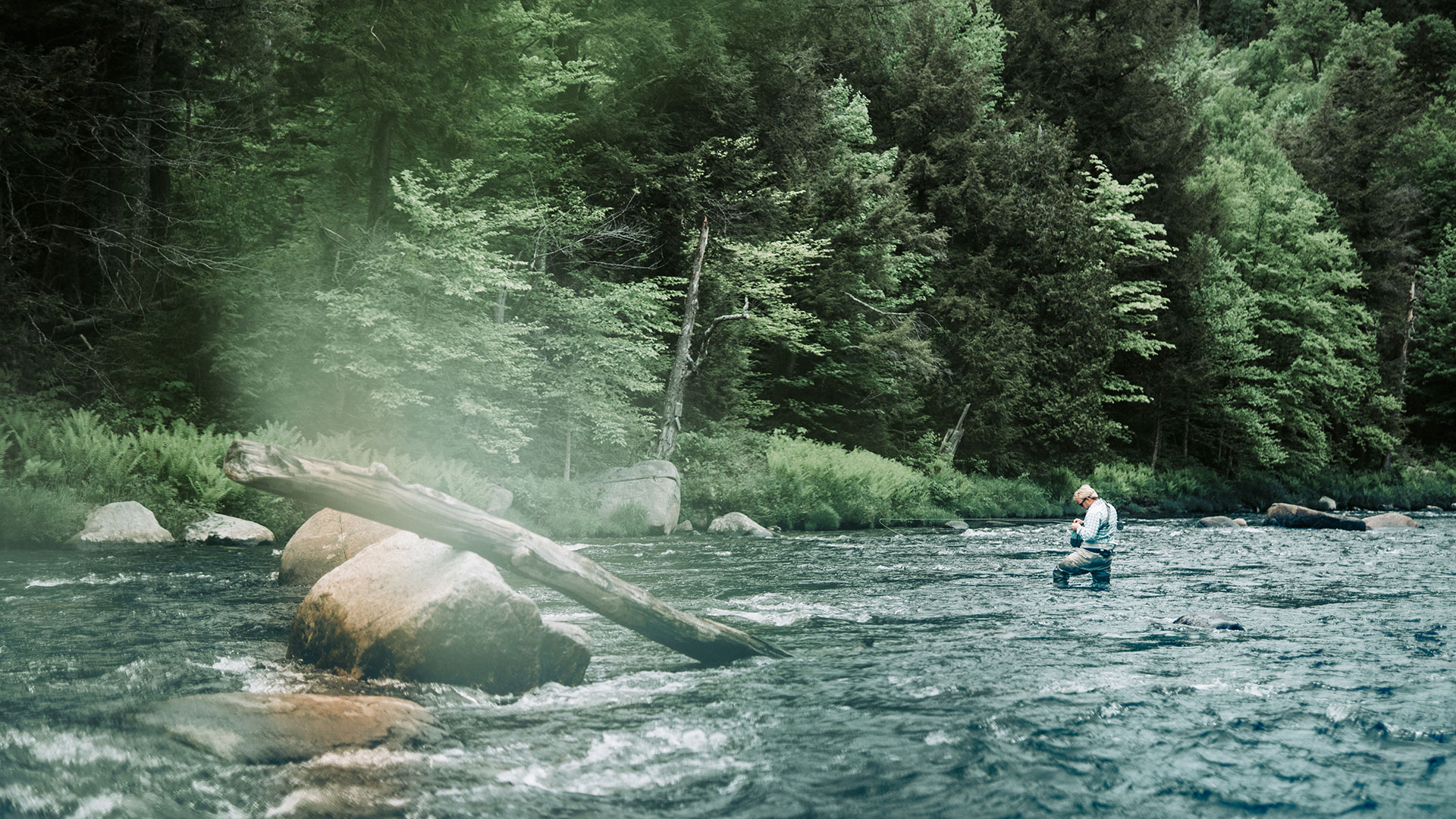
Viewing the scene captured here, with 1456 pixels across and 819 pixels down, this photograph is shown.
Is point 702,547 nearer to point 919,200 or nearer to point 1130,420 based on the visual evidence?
point 919,200

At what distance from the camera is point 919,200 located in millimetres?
35781

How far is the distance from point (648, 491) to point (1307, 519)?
18.3 meters

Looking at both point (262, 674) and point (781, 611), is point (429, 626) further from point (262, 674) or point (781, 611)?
point (781, 611)

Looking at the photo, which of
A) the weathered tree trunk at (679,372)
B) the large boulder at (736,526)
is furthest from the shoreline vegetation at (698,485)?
the large boulder at (736,526)

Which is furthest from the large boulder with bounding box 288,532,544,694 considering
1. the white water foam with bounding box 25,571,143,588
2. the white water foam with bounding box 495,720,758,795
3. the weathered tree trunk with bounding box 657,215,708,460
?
the weathered tree trunk with bounding box 657,215,708,460

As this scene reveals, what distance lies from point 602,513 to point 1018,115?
87.2 feet

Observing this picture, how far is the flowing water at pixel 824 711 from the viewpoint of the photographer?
4832mm

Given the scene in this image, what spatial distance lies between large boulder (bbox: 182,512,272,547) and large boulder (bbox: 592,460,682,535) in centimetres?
689

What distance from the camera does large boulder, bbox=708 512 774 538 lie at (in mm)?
21672

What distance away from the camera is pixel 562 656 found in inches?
283

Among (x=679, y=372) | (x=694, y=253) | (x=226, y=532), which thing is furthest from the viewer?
(x=694, y=253)

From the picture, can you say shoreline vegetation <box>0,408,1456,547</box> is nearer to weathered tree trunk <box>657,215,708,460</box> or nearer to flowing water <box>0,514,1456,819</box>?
weathered tree trunk <box>657,215,708,460</box>

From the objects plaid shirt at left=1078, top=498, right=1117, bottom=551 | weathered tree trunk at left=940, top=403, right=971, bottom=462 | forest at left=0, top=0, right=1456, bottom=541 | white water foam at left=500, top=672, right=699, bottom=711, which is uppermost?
forest at left=0, top=0, right=1456, bottom=541

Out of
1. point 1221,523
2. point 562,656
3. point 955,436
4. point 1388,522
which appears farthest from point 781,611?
point 955,436
